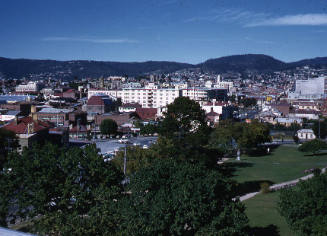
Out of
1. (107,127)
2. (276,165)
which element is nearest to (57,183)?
(276,165)

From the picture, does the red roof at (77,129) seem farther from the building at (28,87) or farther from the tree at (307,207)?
the building at (28,87)

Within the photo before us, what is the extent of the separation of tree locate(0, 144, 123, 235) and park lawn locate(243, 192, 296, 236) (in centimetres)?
744

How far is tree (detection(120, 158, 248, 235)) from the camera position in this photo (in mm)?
12836

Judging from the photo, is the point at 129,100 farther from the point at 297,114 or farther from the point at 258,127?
the point at 258,127

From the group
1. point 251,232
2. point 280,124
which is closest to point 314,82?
point 280,124

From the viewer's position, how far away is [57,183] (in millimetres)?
15953

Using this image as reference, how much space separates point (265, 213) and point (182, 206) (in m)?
9.76

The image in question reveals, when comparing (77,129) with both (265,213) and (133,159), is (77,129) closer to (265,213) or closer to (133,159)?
(133,159)

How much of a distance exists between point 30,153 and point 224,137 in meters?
28.1

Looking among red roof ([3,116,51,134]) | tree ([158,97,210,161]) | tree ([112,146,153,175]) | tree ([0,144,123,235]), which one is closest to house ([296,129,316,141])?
tree ([158,97,210,161])

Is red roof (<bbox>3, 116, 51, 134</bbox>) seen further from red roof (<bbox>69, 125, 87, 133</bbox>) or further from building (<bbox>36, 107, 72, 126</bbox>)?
building (<bbox>36, 107, 72, 126</bbox>)

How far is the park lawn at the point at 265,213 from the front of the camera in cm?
1917

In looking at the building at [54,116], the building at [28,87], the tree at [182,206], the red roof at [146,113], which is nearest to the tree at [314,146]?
the tree at [182,206]

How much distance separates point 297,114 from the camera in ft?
283
